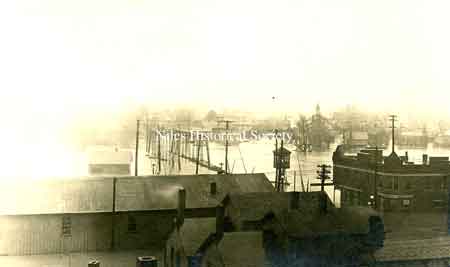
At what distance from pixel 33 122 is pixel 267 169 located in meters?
36.6

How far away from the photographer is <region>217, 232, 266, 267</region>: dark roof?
1603 cm

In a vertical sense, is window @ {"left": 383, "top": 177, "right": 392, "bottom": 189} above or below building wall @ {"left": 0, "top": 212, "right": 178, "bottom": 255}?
above

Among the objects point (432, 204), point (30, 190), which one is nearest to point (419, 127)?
point (432, 204)

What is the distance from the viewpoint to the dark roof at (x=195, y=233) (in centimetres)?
1881

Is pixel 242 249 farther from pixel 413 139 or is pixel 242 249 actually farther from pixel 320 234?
pixel 413 139

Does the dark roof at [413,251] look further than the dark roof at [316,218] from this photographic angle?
Yes

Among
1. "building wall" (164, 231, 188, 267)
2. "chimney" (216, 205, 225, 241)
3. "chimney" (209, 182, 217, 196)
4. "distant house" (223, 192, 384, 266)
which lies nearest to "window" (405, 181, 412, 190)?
"chimney" (209, 182, 217, 196)

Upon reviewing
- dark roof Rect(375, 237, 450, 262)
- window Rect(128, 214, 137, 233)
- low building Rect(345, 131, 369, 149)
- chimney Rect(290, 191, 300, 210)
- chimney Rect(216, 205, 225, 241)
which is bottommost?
window Rect(128, 214, 137, 233)

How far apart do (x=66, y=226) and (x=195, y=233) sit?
8293 millimetres

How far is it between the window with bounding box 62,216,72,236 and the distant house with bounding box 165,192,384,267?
271 inches

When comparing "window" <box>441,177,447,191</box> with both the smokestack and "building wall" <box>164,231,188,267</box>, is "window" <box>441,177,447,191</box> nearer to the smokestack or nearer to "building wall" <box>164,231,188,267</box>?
the smokestack

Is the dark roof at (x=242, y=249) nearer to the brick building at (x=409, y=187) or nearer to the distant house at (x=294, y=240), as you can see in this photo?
the distant house at (x=294, y=240)

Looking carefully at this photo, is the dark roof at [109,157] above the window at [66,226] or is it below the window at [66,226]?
above

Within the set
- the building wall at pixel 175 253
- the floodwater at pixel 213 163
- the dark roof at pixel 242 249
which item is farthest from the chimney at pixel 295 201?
the floodwater at pixel 213 163
